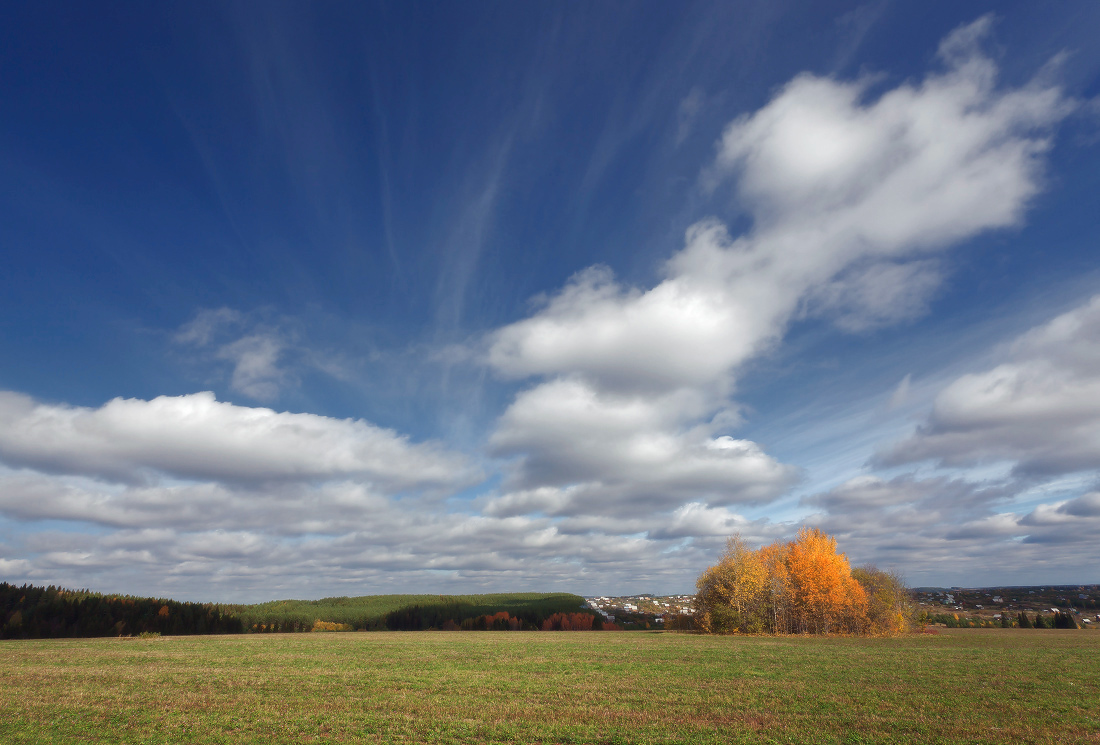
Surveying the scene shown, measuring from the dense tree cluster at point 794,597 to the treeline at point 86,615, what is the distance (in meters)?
99.8

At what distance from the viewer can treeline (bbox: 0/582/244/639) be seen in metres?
88.5

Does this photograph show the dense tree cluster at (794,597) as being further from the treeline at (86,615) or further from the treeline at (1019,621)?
the treeline at (86,615)

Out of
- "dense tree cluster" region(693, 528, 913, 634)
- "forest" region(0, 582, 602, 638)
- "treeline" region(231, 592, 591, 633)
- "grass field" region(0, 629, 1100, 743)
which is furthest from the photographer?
"treeline" region(231, 592, 591, 633)

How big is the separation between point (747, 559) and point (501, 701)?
7820cm

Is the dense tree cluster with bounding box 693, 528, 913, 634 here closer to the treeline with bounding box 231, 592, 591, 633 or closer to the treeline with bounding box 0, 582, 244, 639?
the treeline with bounding box 231, 592, 591, 633

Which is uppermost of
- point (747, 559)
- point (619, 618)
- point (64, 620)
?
point (747, 559)

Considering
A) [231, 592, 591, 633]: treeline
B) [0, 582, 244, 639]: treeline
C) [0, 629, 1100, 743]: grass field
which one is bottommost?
[231, 592, 591, 633]: treeline

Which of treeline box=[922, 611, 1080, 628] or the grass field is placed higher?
the grass field

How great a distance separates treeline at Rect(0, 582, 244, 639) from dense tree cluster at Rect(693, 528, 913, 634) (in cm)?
9983

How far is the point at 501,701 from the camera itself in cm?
2261

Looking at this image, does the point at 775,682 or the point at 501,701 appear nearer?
the point at 501,701

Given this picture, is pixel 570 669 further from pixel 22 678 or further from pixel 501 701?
pixel 22 678

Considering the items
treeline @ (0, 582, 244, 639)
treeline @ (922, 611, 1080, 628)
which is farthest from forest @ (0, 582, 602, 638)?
treeline @ (922, 611, 1080, 628)

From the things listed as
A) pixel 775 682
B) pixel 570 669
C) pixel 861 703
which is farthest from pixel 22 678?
pixel 861 703
